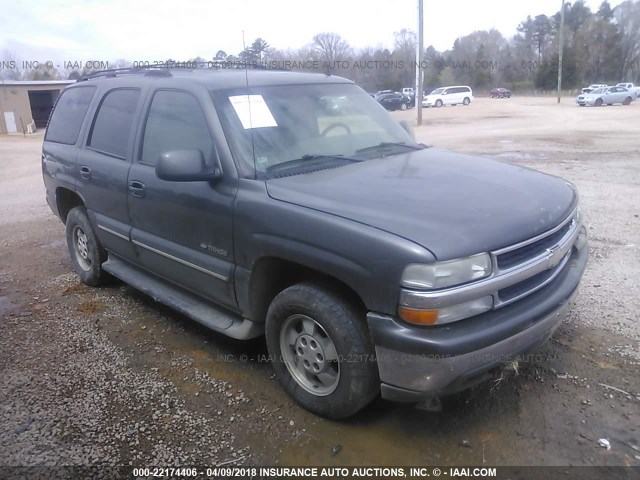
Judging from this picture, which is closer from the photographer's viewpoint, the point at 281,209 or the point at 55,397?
the point at 281,209

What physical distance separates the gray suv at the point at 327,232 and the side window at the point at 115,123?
0.02 meters

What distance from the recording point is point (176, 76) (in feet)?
12.7

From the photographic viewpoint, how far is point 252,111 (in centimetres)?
345

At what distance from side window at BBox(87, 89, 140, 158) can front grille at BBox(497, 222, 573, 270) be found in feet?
9.66

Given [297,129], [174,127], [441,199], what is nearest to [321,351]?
[441,199]

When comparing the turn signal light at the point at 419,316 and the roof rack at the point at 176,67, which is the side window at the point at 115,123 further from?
the turn signal light at the point at 419,316

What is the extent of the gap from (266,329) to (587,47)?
249ft

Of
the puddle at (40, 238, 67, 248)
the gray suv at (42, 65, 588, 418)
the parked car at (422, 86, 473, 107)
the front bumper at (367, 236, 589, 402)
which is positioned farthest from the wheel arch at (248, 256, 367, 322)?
the parked car at (422, 86, 473, 107)

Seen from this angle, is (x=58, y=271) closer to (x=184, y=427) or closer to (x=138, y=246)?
(x=138, y=246)

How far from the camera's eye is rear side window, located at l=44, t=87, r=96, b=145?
4.90m

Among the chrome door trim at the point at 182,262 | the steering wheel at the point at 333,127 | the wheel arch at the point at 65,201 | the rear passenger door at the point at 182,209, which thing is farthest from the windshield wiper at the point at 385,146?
the wheel arch at the point at 65,201

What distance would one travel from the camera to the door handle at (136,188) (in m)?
3.88

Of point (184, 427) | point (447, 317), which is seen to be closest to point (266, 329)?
point (184, 427)

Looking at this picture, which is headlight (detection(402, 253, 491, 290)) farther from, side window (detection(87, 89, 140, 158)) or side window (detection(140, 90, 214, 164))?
side window (detection(87, 89, 140, 158))
